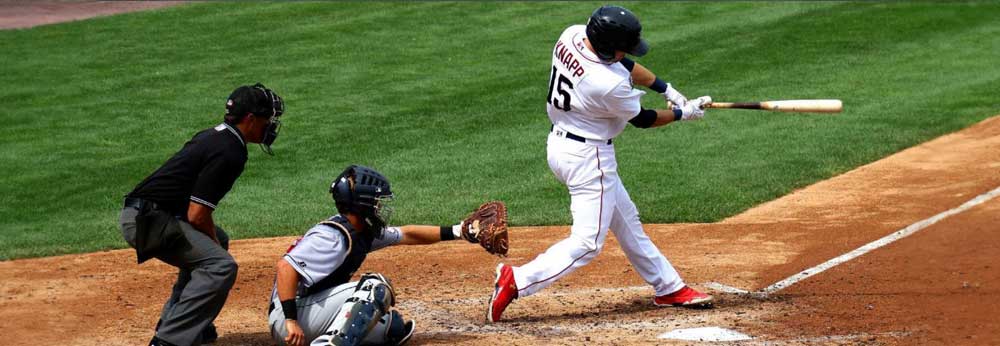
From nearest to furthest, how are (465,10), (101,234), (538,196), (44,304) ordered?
(44,304), (101,234), (538,196), (465,10)

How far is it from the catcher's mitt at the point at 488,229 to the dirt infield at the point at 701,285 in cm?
51

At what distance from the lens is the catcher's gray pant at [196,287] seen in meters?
6.53

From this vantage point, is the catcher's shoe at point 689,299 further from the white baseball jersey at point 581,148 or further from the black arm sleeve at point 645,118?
the black arm sleeve at point 645,118

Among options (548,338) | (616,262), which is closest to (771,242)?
(616,262)

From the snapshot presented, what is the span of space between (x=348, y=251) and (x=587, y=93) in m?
1.53

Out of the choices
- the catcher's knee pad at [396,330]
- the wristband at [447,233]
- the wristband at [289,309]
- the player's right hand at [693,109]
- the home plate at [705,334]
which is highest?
the player's right hand at [693,109]

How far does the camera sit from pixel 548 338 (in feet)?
22.8

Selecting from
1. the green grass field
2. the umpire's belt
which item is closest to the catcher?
Result: the umpire's belt

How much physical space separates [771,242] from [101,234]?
513cm

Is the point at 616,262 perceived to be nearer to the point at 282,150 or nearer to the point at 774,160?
the point at 774,160

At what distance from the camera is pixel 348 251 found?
6523 millimetres

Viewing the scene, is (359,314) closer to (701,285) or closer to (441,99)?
(701,285)

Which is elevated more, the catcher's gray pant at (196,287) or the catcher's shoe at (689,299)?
the catcher's gray pant at (196,287)

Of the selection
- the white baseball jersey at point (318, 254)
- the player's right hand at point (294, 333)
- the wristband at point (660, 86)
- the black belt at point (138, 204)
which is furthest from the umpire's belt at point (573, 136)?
the black belt at point (138, 204)
